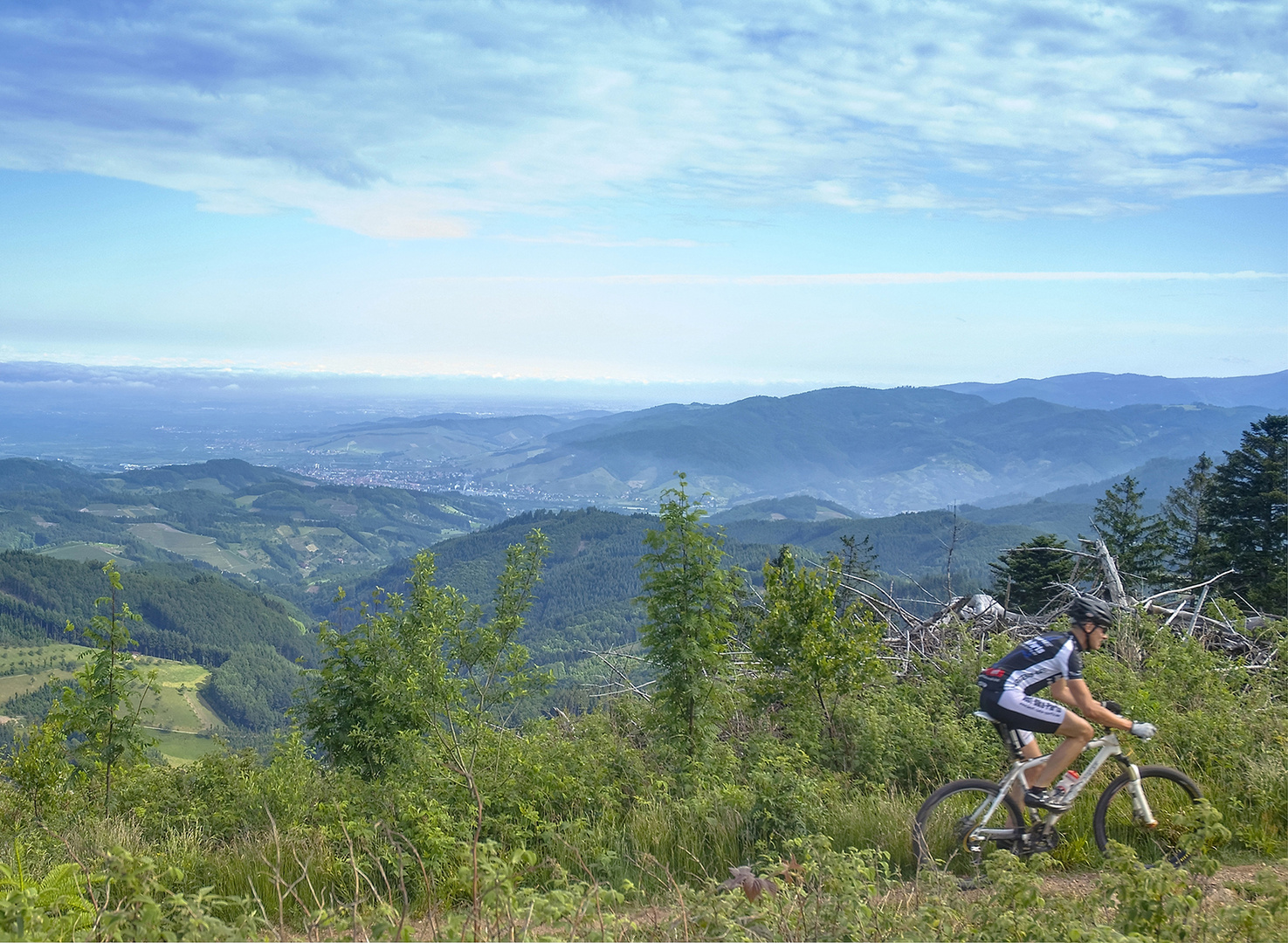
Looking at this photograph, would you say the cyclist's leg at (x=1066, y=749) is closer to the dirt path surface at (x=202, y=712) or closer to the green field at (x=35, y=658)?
the dirt path surface at (x=202, y=712)

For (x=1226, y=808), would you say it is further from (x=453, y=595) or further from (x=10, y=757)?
(x=10, y=757)

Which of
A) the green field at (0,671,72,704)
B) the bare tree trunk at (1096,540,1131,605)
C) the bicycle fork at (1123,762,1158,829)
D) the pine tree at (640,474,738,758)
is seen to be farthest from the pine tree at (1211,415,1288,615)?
the green field at (0,671,72,704)

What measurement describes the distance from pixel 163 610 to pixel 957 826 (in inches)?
7298

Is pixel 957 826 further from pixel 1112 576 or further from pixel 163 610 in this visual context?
pixel 163 610

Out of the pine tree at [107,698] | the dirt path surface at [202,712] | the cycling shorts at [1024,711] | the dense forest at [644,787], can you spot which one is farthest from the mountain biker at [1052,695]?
the dirt path surface at [202,712]

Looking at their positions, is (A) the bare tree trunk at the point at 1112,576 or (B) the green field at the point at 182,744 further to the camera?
(B) the green field at the point at 182,744

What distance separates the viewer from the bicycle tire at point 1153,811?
18.2 feet

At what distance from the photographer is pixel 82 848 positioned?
6.30m

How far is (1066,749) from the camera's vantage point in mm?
5398

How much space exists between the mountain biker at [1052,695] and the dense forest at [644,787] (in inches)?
32.5

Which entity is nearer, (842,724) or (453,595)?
(842,724)

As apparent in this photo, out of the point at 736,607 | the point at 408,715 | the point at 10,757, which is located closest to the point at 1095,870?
the point at 736,607

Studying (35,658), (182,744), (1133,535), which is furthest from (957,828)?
(35,658)

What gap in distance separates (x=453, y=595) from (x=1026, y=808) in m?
8.17
